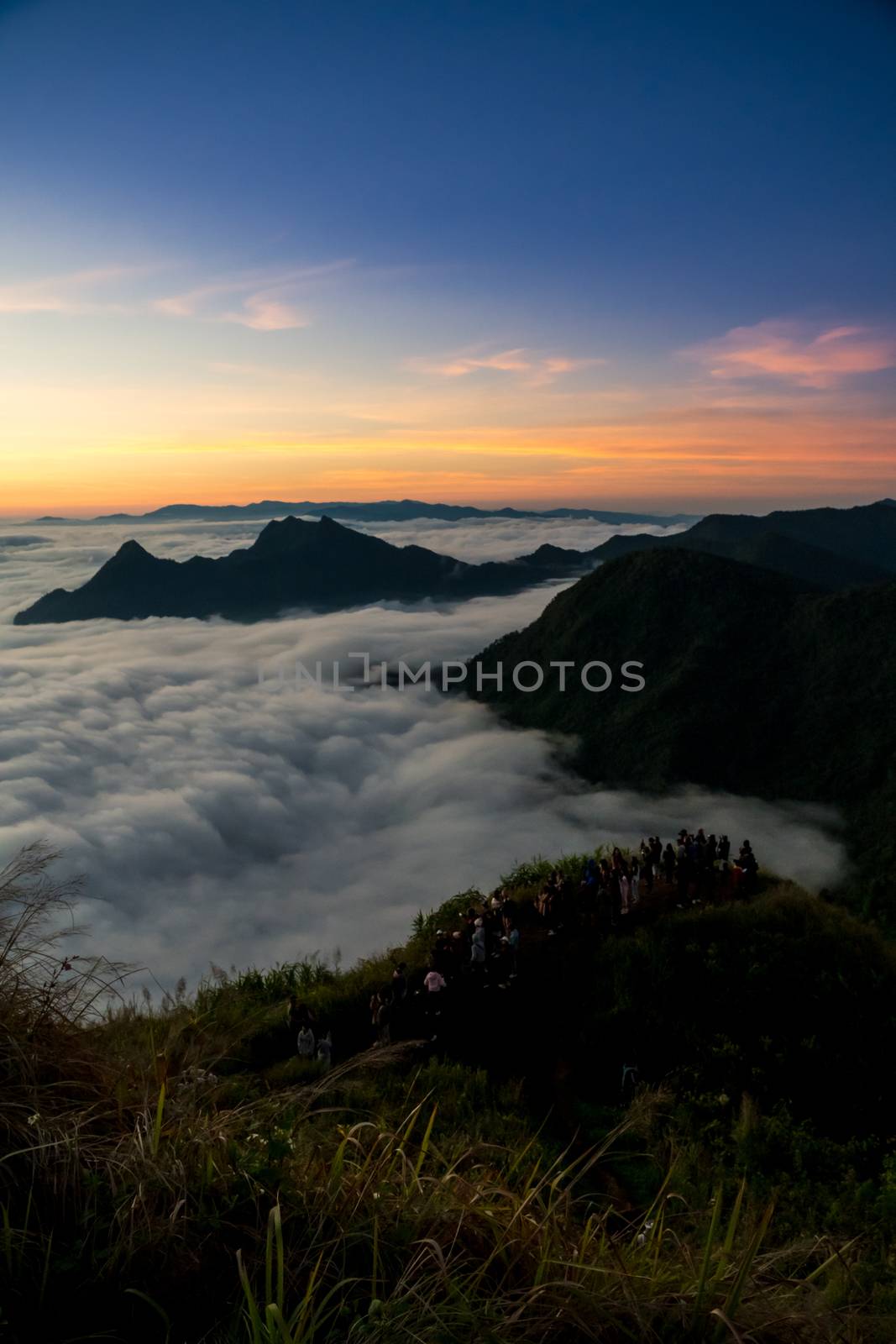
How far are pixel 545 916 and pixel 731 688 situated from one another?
7876 cm

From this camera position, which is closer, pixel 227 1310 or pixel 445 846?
pixel 227 1310

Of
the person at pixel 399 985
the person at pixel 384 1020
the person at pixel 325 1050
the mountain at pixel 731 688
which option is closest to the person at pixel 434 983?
the person at pixel 399 985

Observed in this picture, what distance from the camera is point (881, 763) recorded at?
69375 millimetres

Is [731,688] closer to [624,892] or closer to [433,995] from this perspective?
[624,892]

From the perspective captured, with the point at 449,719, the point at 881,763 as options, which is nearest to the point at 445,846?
the point at 449,719

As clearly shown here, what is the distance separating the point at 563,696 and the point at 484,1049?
89312 millimetres

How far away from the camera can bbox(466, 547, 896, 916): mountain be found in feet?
242

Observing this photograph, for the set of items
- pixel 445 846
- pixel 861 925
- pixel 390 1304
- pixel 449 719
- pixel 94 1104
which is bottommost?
pixel 445 846

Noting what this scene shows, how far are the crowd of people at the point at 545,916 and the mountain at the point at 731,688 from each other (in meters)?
46.0

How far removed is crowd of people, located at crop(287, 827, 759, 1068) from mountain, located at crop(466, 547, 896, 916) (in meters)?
46.0

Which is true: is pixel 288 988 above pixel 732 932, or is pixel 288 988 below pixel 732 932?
below

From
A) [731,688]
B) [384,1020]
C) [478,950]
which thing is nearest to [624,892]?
[478,950]

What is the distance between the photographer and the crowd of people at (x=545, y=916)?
502 inches

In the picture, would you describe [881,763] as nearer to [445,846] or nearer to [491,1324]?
[445,846]
